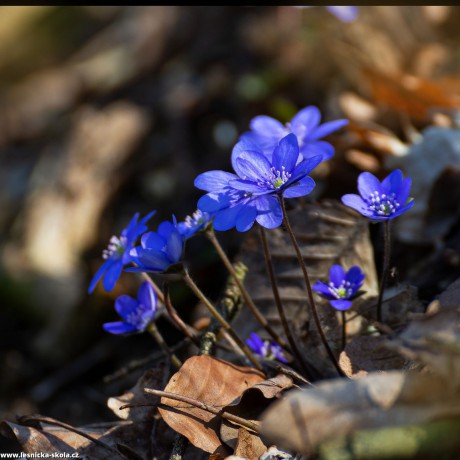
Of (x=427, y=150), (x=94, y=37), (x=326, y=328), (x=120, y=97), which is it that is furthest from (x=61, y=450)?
(x=94, y=37)

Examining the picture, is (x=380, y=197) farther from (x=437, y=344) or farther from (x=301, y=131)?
(x=437, y=344)

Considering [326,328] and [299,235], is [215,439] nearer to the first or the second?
[326,328]

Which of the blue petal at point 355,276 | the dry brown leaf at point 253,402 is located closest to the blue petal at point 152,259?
the dry brown leaf at point 253,402

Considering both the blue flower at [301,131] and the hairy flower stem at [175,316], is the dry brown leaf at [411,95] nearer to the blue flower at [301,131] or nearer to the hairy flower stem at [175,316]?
the blue flower at [301,131]

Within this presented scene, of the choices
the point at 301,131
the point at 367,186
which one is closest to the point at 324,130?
the point at 301,131

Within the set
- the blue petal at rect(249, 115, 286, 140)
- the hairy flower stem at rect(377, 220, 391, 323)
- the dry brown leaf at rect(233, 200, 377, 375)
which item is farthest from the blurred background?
the blue petal at rect(249, 115, 286, 140)

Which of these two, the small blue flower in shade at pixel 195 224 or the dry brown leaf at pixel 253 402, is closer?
the dry brown leaf at pixel 253 402
